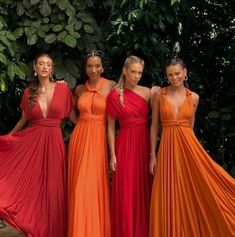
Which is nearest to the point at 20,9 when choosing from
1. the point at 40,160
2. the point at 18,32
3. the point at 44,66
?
the point at 18,32

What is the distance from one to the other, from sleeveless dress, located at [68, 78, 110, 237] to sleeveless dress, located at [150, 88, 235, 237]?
486 millimetres

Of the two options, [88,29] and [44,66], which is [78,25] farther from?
[44,66]

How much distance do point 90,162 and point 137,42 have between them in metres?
1.42

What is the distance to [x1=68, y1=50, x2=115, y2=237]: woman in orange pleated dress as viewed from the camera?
177 inches

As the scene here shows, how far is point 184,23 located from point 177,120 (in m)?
1.82

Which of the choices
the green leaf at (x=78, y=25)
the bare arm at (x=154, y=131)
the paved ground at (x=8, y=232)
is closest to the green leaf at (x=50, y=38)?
the green leaf at (x=78, y=25)

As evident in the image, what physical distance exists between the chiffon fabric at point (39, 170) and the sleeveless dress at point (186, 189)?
0.89 metres

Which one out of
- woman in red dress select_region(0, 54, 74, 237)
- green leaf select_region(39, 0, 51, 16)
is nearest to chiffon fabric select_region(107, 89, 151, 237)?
woman in red dress select_region(0, 54, 74, 237)

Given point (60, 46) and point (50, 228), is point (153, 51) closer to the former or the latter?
point (60, 46)

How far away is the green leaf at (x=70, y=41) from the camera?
16.1ft

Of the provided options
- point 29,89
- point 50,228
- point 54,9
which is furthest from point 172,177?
point 54,9

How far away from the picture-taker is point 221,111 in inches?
227

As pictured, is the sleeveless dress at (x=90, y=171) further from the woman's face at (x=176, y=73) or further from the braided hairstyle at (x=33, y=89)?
the woman's face at (x=176, y=73)

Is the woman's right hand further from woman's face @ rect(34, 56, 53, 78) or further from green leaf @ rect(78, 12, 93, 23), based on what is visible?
green leaf @ rect(78, 12, 93, 23)
